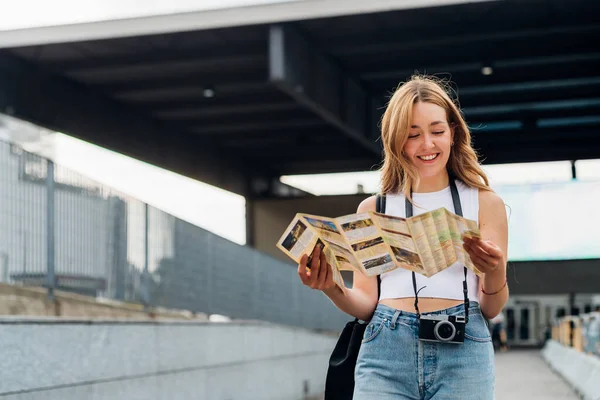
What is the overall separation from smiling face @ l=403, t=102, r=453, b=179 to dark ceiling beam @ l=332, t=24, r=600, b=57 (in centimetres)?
1509

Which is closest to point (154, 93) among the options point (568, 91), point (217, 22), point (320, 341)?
point (217, 22)

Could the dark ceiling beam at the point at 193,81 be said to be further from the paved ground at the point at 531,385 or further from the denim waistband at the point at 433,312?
the denim waistband at the point at 433,312

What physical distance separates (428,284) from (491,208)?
1.17 ft

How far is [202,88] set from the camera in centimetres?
2186

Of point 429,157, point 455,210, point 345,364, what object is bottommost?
point 345,364

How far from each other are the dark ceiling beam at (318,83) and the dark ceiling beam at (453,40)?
2.30ft

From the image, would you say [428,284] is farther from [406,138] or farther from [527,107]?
[527,107]

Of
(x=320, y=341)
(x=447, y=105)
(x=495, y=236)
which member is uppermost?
(x=447, y=105)

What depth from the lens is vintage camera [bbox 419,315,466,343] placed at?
9.98ft

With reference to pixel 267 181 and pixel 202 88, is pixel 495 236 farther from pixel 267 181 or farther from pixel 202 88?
pixel 267 181

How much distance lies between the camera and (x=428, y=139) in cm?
323

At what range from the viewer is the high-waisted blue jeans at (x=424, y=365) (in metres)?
3.06

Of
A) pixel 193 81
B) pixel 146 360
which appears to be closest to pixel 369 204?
pixel 146 360

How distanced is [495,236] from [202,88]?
1910 centimetres
